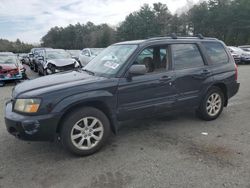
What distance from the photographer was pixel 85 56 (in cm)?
1836

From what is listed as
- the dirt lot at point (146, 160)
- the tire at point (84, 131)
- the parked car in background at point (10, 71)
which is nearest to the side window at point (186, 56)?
the dirt lot at point (146, 160)

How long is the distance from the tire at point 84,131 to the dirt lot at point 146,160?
157 millimetres

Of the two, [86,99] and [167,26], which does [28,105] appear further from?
[167,26]

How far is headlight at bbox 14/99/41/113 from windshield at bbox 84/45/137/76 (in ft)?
4.14

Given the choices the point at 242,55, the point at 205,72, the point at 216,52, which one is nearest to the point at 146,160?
the point at 205,72

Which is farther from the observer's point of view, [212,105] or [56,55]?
[56,55]

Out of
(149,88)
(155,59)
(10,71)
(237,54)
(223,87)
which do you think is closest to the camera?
(149,88)

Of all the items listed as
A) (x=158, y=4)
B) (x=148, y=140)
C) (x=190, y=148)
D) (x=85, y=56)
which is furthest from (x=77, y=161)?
(x=158, y=4)

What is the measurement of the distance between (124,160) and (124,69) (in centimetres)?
146

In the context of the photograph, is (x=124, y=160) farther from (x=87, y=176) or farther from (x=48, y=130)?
(x=48, y=130)

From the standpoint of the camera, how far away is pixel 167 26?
60.1 metres

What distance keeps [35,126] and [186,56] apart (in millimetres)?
3102

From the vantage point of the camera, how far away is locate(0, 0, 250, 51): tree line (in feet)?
154

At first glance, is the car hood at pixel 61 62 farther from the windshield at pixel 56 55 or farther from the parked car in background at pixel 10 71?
the parked car in background at pixel 10 71
